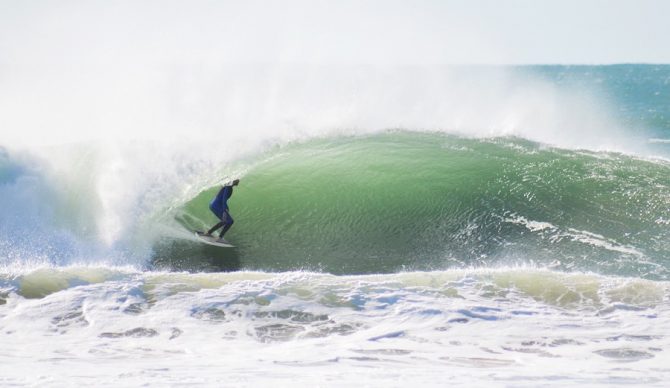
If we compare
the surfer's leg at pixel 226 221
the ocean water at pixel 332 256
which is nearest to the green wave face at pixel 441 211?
the ocean water at pixel 332 256

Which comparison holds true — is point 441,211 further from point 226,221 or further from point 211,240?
point 211,240

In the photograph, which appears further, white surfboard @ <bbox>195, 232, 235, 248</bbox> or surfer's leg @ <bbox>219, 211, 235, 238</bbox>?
white surfboard @ <bbox>195, 232, 235, 248</bbox>

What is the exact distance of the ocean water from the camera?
23.0 feet

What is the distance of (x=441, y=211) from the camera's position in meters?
11.6

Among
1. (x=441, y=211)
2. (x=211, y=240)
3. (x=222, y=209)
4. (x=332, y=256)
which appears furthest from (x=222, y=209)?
(x=441, y=211)

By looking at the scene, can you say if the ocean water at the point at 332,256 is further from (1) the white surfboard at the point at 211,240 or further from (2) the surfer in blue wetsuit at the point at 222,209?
(2) the surfer in blue wetsuit at the point at 222,209

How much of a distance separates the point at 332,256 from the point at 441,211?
2.26m

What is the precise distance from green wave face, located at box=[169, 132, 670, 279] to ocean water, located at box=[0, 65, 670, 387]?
4cm

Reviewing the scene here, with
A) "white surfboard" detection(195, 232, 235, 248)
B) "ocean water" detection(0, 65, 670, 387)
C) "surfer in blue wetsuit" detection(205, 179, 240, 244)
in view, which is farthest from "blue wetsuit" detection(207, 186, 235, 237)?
"ocean water" detection(0, 65, 670, 387)

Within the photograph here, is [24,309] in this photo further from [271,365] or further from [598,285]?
[598,285]

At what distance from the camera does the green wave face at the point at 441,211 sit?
10.2m

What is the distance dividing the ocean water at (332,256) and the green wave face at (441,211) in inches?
1.7

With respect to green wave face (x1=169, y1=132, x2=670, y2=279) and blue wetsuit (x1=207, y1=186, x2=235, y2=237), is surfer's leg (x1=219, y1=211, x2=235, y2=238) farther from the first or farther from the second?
green wave face (x1=169, y1=132, x2=670, y2=279)

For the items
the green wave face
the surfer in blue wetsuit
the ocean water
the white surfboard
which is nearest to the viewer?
the ocean water
